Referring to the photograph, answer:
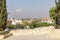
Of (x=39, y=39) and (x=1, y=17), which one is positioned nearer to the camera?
(x=39, y=39)

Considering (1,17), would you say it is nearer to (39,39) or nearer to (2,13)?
(2,13)

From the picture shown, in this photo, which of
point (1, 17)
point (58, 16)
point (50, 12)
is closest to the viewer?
point (1, 17)

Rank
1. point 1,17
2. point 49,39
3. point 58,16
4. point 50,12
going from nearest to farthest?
point 49,39, point 1,17, point 58,16, point 50,12

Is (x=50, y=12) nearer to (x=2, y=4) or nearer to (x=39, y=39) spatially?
(x=2, y=4)

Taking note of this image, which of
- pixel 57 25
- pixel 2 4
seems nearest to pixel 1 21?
pixel 2 4

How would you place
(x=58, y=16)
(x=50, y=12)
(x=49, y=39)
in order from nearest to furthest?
1. (x=49, y=39)
2. (x=58, y=16)
3. (x=50, y=12)

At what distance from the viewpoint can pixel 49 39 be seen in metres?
13.4

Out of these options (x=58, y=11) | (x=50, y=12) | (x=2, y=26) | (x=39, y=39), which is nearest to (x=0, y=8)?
(x=2, y=26)

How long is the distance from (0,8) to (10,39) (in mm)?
6805

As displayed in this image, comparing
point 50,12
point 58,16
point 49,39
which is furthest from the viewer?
point 50,12

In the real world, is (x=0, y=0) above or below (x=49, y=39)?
above

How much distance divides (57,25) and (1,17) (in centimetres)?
612

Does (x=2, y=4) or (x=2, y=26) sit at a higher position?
(x=2, y=4)

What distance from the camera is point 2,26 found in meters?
20.0
